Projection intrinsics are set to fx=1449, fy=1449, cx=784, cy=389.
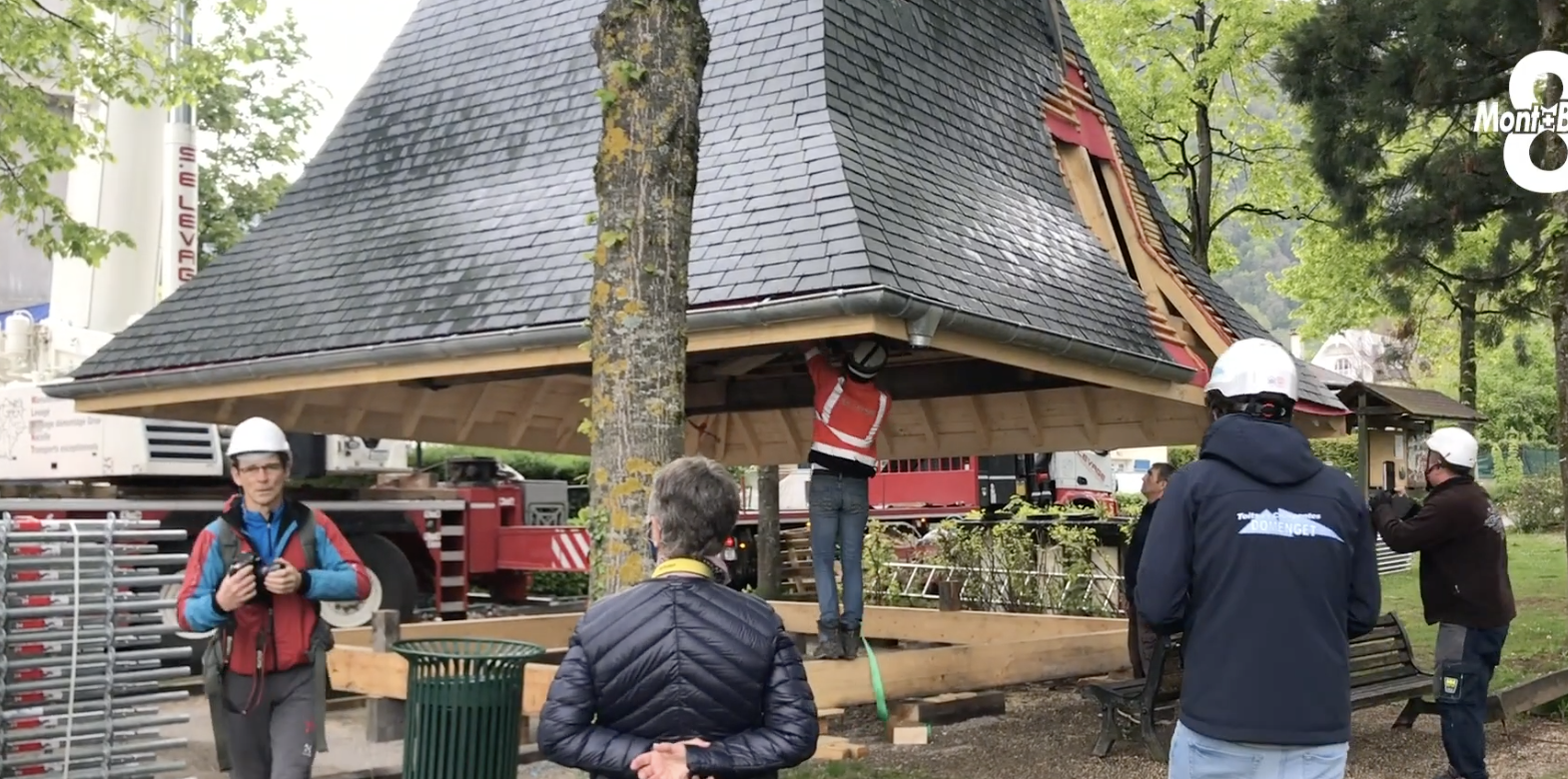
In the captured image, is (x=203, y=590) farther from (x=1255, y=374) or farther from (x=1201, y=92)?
(x=1201, y=92)

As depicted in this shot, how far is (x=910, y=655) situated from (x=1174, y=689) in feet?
4.95

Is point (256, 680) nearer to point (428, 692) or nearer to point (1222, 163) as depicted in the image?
point (428, 692)

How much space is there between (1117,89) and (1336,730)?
20413 mm

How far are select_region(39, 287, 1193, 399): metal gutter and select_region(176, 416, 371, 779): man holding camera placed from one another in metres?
2.83

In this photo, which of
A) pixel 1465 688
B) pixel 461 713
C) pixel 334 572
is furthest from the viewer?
pixel 1465 688

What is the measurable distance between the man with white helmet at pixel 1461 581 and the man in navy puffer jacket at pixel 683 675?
4.70 meters

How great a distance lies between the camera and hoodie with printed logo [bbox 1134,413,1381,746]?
3.77 meters

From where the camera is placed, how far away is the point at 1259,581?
12.4ft

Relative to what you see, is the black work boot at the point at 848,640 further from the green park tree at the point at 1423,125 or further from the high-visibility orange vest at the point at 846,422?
the green park tree at the point at 1423,125

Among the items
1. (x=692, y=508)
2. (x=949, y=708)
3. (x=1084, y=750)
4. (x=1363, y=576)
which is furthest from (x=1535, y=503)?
(x=692, y=508)

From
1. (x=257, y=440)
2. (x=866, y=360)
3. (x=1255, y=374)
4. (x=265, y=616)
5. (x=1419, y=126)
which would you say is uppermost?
(x=1419, y=126)

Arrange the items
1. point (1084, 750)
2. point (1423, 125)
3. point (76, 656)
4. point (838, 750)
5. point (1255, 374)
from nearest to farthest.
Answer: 1. point (1255, 374)
2. point (76, 656)
3. point (838, 750)
4. point (1084, 750)
5. point (1423, 125)

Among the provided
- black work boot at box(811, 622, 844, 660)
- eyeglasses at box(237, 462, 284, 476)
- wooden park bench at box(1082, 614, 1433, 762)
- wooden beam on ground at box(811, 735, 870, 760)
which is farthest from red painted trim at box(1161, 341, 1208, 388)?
eyeglasses at box(237, 462, 284, 476)

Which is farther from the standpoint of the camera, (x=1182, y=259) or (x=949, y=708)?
(x=1182, y=259)
